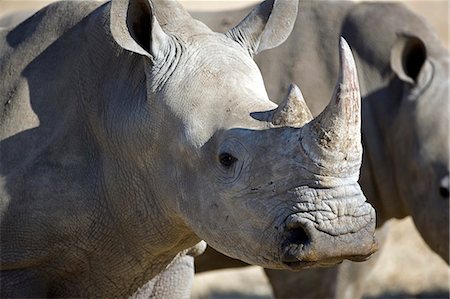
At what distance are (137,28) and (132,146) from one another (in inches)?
16.8

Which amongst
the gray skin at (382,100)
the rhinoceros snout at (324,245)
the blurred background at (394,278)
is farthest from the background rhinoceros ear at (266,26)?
the blurred background at (394,278)

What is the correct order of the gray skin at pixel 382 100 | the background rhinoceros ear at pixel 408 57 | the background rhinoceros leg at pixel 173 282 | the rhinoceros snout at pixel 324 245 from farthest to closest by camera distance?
1. the background rhinoceros ear at pixel 408 57
2. the gray skin at pixel 382 100
3. the background rhinoceros leg at pixel 173 282
4. the rhinoceros snout at pixel 324 245

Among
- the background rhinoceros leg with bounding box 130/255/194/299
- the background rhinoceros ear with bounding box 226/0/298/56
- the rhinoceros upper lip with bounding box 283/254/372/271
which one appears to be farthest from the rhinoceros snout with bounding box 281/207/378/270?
the background rhinoceros leg with bounding box 130/255/194/299

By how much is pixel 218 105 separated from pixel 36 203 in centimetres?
86

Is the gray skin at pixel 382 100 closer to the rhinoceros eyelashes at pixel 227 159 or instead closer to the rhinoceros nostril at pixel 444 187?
the rhinoceros nostril at pixel 444 187

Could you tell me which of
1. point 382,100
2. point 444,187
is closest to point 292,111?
point 444,187

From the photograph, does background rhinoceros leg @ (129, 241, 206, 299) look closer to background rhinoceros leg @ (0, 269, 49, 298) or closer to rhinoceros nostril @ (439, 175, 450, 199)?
background rhinoceros leg @ (0, 269, 49, 298)

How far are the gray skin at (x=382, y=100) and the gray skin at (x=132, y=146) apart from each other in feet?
6.02

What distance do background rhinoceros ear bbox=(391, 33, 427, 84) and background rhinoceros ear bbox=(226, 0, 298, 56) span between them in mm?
1995

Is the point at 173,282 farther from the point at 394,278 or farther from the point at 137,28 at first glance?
the point at 394,278

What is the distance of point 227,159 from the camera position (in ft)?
13.8

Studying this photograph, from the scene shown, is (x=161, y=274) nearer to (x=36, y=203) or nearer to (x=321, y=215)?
(x=36, y=203)

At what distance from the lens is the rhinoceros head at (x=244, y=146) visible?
12.9 ft

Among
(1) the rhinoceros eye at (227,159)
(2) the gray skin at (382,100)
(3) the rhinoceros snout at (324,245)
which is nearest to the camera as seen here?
(3) the rhinoceros snout at (324,245)
